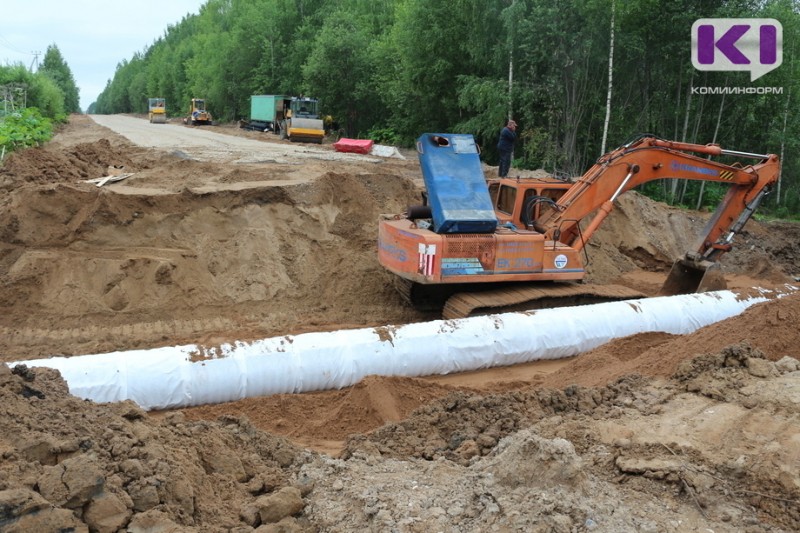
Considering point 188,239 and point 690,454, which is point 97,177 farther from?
point 690,454

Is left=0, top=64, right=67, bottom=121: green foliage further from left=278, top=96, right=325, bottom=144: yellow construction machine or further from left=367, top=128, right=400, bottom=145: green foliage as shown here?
left=367, top=128, right=400, bottom=145: green foliage

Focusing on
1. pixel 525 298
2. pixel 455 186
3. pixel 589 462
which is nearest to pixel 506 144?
pixel 455 186

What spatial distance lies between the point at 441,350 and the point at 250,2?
217 ft

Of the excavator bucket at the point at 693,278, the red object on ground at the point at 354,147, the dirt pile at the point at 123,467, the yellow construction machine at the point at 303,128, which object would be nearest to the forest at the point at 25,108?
the red object on ground at the point at 354,147

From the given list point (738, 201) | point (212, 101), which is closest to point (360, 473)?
point (738, 201)

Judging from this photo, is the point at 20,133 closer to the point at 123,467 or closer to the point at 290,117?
the point at 123,467

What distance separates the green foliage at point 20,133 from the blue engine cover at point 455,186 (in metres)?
10.9

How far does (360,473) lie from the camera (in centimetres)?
448

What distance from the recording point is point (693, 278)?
1088 cm

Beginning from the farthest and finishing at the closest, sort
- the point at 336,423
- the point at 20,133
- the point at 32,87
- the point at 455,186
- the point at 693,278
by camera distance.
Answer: the point at 32,87 → the point at 20,133 → the point at 693,278 → the point at 455,186 → the point at 336,423

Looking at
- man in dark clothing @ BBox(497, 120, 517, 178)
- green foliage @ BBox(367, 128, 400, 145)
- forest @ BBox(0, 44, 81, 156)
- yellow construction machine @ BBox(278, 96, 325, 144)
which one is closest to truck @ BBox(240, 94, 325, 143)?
yellow construction machine @ BBox(278, 96, 325, 144)

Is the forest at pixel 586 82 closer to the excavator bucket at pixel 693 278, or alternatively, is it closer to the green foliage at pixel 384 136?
the green foliage at pixel 384 136

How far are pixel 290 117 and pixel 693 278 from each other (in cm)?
2708

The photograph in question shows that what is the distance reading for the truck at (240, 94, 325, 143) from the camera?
108ft
